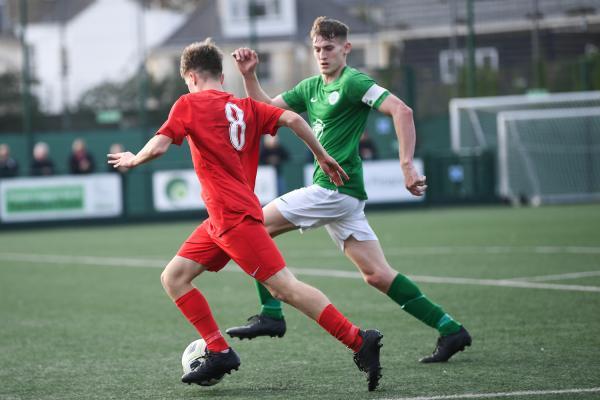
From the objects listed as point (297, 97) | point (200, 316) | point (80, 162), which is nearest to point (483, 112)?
point (80, 162)

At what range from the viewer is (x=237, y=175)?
551 centimetres

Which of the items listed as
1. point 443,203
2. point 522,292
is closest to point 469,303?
point 522,292

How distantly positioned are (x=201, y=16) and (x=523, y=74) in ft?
86.6

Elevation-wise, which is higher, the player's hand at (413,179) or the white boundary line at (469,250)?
the player's hand at (413,179)

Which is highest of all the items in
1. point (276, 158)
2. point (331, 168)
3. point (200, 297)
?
point (331, 168)

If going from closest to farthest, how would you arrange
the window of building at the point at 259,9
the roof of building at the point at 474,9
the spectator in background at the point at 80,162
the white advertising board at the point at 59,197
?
the white advertising board at the point at 59,197
the spectator in background at the point at 80,162
the roof of building at the point at 474,9
the window of building at the point at 259,9

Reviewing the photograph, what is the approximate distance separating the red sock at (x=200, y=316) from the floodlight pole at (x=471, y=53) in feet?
69.4

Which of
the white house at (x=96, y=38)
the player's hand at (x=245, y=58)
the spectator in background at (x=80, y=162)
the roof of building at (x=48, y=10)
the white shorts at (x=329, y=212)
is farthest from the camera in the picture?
the roof of building at (x=48, y=10)

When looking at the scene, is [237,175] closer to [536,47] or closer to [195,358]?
[195,358]

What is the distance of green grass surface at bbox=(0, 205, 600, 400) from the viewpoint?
5.77m

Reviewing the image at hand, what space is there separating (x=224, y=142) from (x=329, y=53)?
50.9 inches

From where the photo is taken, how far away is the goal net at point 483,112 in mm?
25578

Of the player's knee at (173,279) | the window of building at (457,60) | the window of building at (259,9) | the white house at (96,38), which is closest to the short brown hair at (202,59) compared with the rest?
the player's knee at (173,279)

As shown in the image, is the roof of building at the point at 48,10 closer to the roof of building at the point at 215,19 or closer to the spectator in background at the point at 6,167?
the roof of building at the point at 215,19
